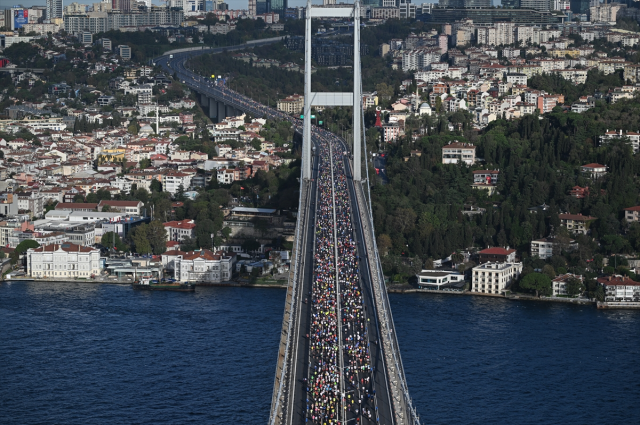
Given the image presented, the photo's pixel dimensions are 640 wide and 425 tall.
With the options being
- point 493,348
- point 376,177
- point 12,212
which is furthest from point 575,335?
point 12,212

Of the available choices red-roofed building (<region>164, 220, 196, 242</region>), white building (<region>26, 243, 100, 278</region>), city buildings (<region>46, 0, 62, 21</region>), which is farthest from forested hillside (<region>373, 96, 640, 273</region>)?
city buildings (<region>46, 0, 62, 21</region>)

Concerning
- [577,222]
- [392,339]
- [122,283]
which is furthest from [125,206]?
[392,339]

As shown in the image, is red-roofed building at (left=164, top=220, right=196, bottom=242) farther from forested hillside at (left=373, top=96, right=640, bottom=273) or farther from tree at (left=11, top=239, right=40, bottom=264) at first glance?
forested hillside at (left=373, top=96, right=640, bottom=273)

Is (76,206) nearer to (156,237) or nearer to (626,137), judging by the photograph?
(156,237)

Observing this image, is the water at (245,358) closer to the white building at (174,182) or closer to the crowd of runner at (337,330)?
the crowd of runner at (337,330)

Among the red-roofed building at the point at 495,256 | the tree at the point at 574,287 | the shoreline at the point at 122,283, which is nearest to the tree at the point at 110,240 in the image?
the shoreline at the point at 122,283

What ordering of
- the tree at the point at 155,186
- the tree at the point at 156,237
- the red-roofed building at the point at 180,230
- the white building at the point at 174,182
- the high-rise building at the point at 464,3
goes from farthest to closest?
the high-rise building at the point at 464,3 → the tree at the point at 155,186 → the white building at the point at 174,182 → the red-roofed building at the point at 180,230 → the tree at the point at 156,237

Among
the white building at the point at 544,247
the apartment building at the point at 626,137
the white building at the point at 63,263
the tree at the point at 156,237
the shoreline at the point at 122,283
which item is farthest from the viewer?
the apartment building at the point at 626,137

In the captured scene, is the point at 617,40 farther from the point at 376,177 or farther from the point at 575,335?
the point at 575,335
